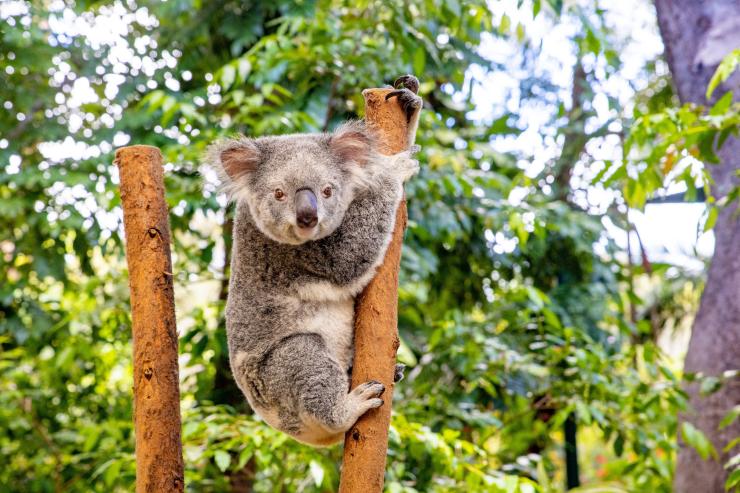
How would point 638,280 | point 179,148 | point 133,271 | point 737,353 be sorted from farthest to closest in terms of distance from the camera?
point 638,280, point 737,353, point 179,148, point 133,271

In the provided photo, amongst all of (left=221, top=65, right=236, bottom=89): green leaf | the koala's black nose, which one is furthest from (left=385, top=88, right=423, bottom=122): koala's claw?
(left=221, top=65, right=236, bottom=89): green leaf

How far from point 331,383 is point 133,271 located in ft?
2.14

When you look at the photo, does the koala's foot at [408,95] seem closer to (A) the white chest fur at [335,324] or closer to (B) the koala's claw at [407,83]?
(B) the koala's claw at [407,83]

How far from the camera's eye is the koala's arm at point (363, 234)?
6.92ft

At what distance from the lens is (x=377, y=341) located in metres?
1.91

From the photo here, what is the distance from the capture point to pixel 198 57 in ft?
13.4

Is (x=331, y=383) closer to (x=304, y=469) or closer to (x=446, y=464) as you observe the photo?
(x=446, y=464)

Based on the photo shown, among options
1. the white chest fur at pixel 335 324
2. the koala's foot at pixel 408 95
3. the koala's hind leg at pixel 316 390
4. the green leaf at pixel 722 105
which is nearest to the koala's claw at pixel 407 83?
the koala's foot at pixel 408 95

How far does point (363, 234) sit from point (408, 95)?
436mm

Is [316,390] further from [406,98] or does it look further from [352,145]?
[406,98]

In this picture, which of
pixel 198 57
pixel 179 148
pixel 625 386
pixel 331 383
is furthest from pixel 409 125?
pixel 198 57

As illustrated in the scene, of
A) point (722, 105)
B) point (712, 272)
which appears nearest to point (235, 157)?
point (722, 105)

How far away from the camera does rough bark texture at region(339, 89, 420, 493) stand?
70.5 inches

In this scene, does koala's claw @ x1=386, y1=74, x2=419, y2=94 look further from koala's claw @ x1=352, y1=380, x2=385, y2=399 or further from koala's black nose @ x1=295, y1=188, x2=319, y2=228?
koala's claw @ x1=352, y1=380, x2=385, y2=399
